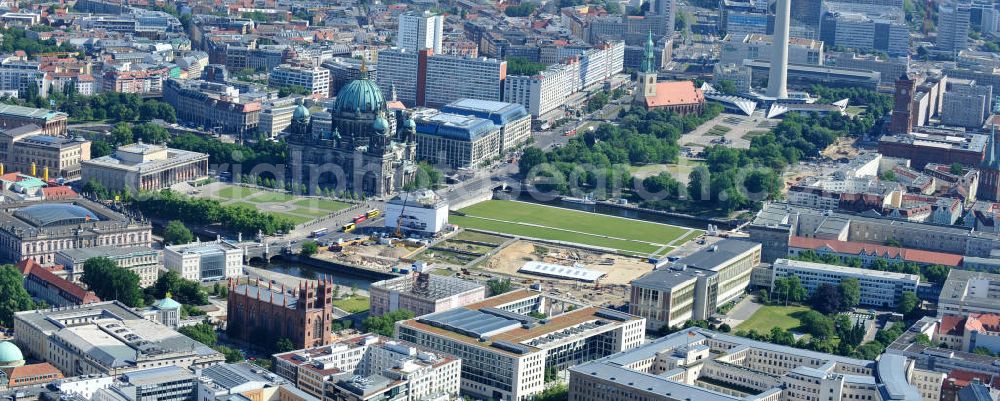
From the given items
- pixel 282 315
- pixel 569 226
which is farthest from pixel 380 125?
pixel 282 315

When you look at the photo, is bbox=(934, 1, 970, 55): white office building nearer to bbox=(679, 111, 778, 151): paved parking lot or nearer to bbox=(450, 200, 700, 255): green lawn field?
bbox=(679, 111, 778, 151): paved parking lot

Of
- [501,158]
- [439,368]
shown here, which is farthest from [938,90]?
[439,368]

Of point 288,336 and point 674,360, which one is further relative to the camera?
point 288,336

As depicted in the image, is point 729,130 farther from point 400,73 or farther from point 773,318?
point 773,318

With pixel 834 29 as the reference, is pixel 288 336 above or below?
below

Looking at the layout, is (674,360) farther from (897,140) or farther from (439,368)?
(897,140)

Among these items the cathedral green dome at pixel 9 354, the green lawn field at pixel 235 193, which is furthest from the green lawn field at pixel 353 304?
the green lawn field at pixel 235 193

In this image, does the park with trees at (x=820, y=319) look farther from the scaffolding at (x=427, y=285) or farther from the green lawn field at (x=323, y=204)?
the green lawn field at (x=323, y=204)

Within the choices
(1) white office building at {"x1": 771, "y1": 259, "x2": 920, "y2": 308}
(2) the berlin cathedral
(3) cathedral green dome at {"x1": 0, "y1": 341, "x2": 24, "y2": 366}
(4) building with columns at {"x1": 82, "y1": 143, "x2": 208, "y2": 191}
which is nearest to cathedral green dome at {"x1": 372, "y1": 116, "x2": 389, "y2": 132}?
(2) the berlin cathedral
